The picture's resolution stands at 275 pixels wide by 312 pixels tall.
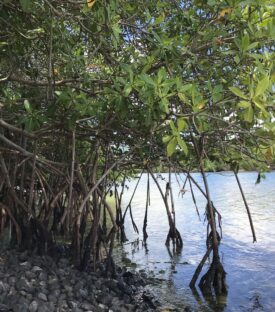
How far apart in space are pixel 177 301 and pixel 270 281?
1.79 metres

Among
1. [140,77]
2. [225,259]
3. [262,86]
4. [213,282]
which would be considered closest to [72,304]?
[213,282]

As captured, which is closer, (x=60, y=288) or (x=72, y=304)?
(x=72, y=304)

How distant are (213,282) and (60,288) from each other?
205 cm

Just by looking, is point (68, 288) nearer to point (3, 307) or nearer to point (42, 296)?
point (42, 296)

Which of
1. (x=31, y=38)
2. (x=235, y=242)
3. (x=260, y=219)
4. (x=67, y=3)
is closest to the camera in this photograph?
(x=67, y=3)

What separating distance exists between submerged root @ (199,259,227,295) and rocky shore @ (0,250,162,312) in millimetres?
677

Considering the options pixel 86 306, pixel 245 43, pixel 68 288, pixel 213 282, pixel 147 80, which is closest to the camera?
pixel 147 80

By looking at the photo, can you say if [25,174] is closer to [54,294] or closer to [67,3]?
[54,294]

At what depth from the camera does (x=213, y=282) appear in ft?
18.3

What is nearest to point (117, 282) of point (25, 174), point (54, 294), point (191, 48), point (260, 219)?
point (54, 294)

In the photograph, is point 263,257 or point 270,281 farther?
point 263,257

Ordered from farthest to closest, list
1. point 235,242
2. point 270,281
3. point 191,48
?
point 235,242
point 270,281
point 191,48

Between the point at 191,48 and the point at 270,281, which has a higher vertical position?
the point at 191,48

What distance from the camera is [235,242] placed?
9328 millimetres
